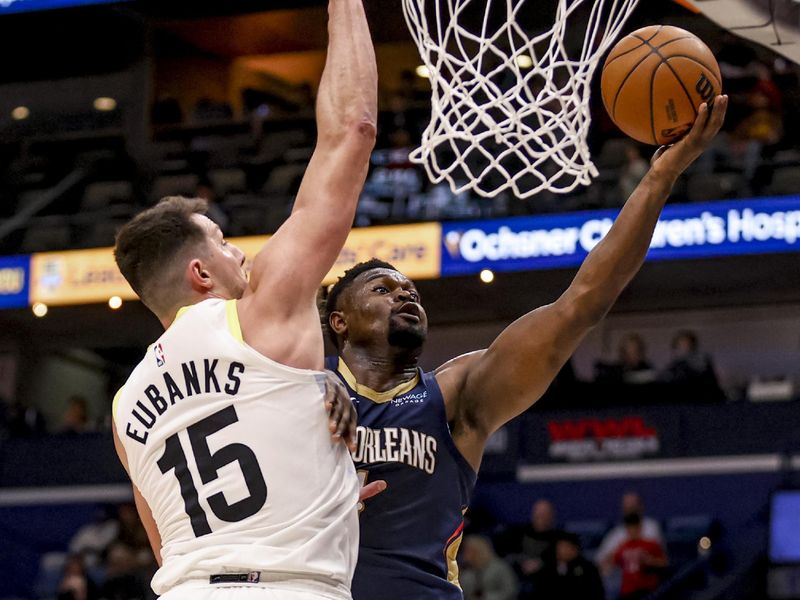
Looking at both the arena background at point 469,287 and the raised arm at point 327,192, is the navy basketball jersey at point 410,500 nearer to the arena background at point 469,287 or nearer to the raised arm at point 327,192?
the raised arm at point 327,192

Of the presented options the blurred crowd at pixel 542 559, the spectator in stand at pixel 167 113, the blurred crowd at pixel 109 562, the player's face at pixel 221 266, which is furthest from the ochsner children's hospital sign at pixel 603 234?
the player's face at pixel 221 266

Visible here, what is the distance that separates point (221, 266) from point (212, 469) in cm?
52

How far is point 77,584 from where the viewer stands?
11.2 meters

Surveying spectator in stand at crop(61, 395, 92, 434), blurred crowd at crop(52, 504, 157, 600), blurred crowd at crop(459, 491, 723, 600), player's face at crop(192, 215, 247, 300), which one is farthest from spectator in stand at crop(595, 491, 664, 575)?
player's face at crop(192, 215, 247, 300)

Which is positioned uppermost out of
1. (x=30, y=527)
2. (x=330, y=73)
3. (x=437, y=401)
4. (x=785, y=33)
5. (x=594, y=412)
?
(x=785, y=33)

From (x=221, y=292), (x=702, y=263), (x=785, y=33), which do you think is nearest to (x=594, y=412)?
(x=702, y=263)

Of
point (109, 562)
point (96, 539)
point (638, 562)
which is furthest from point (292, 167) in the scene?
point (638, 562)

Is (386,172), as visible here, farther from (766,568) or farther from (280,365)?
(280,365)

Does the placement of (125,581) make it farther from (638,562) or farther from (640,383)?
(640,383)

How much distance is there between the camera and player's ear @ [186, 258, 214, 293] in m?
3.18

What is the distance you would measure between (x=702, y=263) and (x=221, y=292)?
10.3 metres

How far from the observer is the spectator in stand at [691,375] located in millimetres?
11680

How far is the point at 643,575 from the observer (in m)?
9.87

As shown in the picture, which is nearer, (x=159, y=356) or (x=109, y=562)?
(x=159, y=356)
